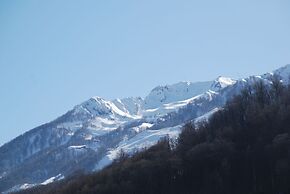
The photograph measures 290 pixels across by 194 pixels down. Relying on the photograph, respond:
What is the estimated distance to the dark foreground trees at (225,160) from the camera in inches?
5266

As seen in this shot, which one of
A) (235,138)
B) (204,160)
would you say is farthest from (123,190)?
(235,138)

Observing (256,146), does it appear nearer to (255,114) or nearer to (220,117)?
(255,114)

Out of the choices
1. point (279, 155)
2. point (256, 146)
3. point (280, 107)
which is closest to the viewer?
point (279, 155)

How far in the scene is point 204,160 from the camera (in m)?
147

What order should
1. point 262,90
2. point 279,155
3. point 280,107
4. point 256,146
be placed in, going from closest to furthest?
1. point 279,155
2. point 256,146
3. point 280,107
4. point 262,90

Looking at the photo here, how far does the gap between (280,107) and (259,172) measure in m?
24.7

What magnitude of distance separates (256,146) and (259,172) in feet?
32.2

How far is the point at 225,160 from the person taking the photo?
14250cm

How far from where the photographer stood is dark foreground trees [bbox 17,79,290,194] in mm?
133750

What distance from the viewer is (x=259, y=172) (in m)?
135

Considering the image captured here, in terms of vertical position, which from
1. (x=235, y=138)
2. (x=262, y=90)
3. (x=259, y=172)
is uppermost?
(x=262, y=90)

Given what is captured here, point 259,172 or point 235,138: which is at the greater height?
point 235,138

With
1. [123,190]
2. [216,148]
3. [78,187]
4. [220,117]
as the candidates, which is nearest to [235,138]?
[216,148]

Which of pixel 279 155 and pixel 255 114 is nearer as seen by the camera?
pixel 279 155
